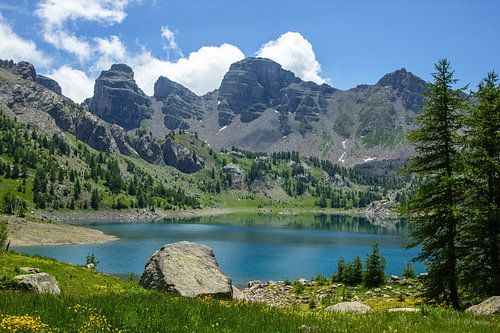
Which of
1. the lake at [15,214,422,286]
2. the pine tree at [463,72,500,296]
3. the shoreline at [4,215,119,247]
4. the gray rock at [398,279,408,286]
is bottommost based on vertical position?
the lake at [15,214,422,286]

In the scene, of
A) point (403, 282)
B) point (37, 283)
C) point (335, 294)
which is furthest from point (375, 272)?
Answer: point (37, 283)

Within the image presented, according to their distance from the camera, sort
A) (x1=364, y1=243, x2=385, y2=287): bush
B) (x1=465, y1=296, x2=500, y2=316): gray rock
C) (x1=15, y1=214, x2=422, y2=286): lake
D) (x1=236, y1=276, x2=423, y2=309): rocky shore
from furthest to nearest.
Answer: (x1=15, y1=214, x2=422, y2=286): lake, (x1=364, y1=243, x2=385, y2=287): bush, (x1=236, y1=276, x2=423, y2=309): rocky shore, (x1=465, y1=296, x2=500, y2=316): gray rock

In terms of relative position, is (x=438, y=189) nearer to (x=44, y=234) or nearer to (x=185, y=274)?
(x=185, y=274)

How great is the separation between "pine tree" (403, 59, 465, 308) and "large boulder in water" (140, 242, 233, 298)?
44.1 feet

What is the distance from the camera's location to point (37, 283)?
19.5m

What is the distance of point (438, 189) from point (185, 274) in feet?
56.1

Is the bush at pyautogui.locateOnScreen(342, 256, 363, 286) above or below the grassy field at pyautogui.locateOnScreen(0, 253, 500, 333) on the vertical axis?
below

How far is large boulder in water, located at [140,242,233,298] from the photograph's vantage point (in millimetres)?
25875

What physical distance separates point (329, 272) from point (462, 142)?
67.2m

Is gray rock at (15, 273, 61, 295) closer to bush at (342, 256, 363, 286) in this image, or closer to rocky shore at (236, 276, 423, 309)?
rocky shore at (236, 276, 423, 309)

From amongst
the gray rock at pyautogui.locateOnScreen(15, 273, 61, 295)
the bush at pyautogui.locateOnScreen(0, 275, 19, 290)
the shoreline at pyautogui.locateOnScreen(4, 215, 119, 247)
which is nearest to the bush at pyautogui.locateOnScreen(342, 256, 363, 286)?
the gray rock at pyautogui.locateOnScreen(15, 273, 61, 295)

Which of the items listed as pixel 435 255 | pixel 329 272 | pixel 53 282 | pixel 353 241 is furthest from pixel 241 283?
pixel 353 241

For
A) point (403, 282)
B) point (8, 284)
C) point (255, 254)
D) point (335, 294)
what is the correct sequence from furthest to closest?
point (255, 254)
point (403, 282)
point (335, 294)
point (8, 284)

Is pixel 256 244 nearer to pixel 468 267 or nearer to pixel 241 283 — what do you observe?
pixel 241 283
